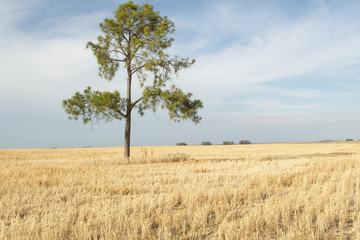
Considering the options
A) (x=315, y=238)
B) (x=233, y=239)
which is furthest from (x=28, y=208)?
(x=315, y=238)

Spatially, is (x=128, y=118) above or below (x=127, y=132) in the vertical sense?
above

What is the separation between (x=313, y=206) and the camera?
5.50 meters

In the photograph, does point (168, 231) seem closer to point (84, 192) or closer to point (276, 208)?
point (276, 208)

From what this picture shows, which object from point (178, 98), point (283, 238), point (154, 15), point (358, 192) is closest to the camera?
point (283, 238)

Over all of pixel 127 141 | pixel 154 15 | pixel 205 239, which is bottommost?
pixel 205 239

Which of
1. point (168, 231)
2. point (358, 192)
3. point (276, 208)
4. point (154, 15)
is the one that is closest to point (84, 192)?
point (168, 231)

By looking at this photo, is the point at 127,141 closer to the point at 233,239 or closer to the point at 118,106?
the point at 118,106

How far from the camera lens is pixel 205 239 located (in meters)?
4.32

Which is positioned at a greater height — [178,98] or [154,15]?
[154,15]

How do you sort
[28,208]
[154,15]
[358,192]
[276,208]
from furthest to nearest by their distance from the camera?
1. [154,15]
2. [358,192]
3. [28,208]
4. [276,208]

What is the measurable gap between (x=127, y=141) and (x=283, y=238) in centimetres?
1736

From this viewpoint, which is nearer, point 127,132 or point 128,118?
point 128,118

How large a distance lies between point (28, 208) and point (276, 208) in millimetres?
5301

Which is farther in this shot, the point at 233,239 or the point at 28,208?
the point at 28,208
